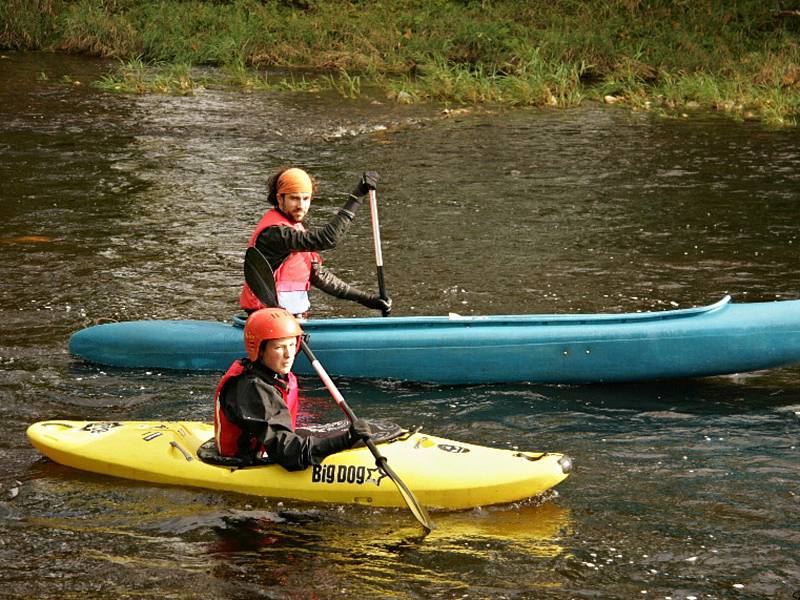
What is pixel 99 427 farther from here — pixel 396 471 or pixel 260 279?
pixel 396 471

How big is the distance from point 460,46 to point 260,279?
37.9ft

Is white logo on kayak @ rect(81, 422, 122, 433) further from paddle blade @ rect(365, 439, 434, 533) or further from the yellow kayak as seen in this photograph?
paddle blade @ rect(365, 439, 434, 533)

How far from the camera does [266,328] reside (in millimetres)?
4797

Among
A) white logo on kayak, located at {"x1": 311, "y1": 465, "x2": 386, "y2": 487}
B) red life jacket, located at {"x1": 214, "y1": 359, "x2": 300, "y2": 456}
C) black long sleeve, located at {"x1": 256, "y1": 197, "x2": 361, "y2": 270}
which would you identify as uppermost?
black long sleeve, located at {"x1": 256, "y1": 197, "x2": 361, "y2": 270}

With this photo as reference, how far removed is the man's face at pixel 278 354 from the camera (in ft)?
15.8

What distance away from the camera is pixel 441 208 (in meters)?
10.6

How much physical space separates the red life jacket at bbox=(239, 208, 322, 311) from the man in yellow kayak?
1381 millimetres

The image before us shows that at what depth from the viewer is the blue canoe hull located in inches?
244

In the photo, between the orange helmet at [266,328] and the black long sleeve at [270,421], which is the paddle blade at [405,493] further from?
the orange helmet at [266,328]

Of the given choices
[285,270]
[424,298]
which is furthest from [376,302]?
[424,298]

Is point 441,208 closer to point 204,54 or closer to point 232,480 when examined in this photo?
point 232,480

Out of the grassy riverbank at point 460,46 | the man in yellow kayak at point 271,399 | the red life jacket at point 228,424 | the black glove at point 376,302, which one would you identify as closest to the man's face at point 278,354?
the man in yellow kayak at point 271,399

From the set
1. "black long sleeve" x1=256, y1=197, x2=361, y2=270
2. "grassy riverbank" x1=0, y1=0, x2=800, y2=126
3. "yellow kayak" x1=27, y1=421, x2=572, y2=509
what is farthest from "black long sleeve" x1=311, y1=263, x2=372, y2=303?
"grassy riverbank" x1=0, y1=0, x2=800, y2=126

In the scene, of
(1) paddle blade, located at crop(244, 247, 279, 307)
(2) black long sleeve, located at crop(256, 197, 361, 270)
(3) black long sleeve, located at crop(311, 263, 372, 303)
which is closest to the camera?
(2) black long sleeve, located at crop(256, 197, 361, 270)
